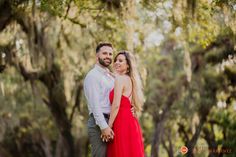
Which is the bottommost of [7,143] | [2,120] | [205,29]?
[7,143]

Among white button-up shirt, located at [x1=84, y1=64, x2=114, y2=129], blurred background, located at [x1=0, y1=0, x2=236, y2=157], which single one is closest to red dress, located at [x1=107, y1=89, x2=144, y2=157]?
white button-up shirt, located at [x1=84, y1=64, x2=114, y2=129]

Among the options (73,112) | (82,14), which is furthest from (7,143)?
(82,14)

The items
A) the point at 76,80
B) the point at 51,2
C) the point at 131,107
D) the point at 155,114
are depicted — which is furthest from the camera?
the point at 155,114

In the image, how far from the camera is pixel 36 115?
2325 centimetres

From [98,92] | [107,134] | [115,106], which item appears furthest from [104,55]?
[107,134]

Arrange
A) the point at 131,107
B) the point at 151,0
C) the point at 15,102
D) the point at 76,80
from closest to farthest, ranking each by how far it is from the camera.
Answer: the point at 131,107 → the point at 151,0 → the point at 76,80 → the point at 15,102

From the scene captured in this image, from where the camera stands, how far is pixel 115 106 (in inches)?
204

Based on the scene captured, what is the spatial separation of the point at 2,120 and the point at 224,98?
7.76 metres

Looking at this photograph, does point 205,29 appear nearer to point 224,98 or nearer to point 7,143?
point 224,98

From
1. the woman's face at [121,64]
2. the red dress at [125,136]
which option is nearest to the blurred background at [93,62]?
the red dress at [125,136]

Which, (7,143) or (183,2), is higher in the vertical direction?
(183,2)

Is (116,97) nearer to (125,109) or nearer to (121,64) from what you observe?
(125,109)

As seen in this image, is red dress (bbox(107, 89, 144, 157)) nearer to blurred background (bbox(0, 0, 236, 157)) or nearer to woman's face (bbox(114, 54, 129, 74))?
woman's face (bbox(114, 54, 129, 74))

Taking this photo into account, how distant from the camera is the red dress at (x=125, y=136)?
5.22 meters
